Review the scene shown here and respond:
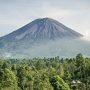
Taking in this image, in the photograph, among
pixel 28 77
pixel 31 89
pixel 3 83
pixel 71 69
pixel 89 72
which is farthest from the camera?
pixel 71 69

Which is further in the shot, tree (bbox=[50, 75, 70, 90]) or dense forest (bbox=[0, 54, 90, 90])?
tree (bbox=[50, 75, 70, 90])

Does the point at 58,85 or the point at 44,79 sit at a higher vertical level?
the point at 44,79

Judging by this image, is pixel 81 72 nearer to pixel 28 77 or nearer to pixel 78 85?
pixel 78 85

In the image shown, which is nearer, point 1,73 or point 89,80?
point 1,73

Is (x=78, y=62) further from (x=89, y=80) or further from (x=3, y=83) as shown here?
(x=3, y=83)

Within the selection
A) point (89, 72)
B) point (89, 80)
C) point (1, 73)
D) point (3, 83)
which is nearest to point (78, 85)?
point (89, 80)

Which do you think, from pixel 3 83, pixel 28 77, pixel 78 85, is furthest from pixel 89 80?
pixel 3 83

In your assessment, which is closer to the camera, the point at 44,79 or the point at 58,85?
the point at 44,79

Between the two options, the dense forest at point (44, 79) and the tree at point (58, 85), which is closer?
the dense forest at point (44, 79)

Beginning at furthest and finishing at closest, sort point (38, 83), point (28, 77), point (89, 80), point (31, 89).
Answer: point (89, 80) < point (28, 77) < point (31, 89) < point (38, 83)
